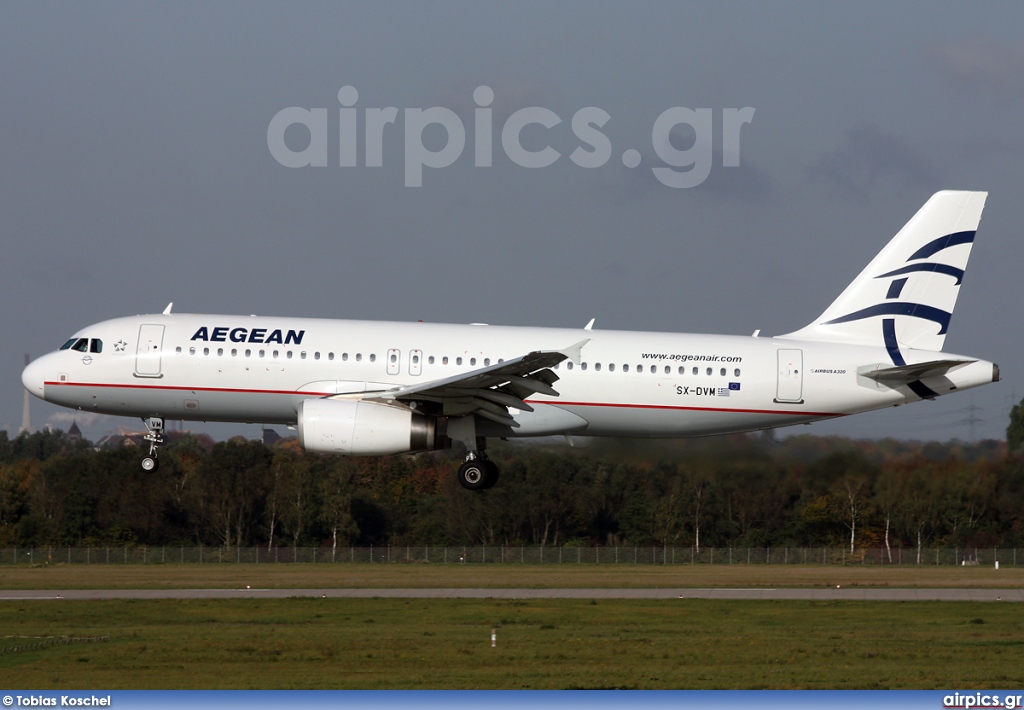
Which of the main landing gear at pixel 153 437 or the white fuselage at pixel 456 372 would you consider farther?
the main landing gear at pixel 153 437

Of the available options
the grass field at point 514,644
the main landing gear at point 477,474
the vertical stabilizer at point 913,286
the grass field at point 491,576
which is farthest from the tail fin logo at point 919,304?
the grass field at point 491,576

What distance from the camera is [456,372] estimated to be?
107 ft

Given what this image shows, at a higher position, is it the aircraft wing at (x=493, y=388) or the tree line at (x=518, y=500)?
the aircraft wing at (x=493, y=388)

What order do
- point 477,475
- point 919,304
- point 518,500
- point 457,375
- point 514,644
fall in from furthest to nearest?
point 518,500
point 919,304
point 477,475
point 457,375
point 514,644

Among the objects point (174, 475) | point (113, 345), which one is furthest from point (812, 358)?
point (174, 475)

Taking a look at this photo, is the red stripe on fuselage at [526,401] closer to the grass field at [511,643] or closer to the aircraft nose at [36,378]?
the aircraft nose at [36,378]

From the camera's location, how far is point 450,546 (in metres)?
67.4

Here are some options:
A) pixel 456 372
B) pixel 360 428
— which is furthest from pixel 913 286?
pixel 360 428

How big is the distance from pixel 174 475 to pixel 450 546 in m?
17.1

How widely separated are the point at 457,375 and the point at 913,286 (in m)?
12.7

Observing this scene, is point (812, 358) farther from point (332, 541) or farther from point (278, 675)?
point (332, 541)

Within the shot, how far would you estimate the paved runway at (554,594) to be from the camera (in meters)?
39.6

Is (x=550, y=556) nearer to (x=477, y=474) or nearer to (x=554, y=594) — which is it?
(x=554, y=594)

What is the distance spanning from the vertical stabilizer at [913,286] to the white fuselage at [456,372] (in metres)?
1.34
